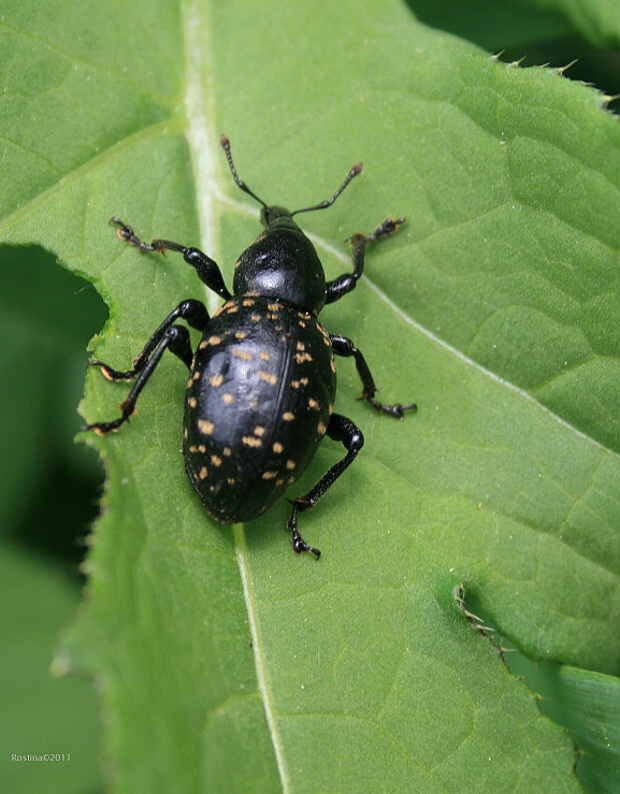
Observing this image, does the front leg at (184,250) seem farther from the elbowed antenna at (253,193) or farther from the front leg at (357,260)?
the front leg at (357,260)

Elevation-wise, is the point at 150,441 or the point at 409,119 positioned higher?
the point at 409,119

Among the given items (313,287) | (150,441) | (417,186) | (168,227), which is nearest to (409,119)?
(417,186)

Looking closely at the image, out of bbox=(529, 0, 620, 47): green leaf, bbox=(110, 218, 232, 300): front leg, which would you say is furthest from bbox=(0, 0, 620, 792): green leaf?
bbox=(529, 0, 620, 47): green leaf

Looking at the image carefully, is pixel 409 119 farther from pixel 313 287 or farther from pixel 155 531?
pixel 155 531

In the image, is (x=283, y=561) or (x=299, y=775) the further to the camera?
(x=283, y=561)

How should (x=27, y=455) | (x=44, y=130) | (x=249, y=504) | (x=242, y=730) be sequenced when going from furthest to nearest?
(x=27, y=455), (x=44, y=130), (x=249, y=504), (x=242, y=730)

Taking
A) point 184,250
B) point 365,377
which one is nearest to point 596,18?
point 365,377

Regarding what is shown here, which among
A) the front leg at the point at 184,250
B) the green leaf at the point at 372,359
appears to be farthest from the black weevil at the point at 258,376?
the green leaf at the point at 372,359
